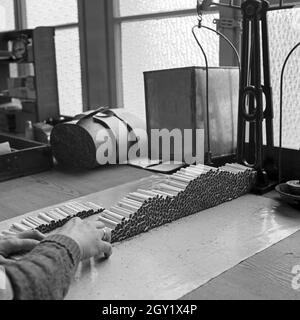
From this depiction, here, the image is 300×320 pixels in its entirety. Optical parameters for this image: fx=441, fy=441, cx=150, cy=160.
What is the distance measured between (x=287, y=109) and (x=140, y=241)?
927mm

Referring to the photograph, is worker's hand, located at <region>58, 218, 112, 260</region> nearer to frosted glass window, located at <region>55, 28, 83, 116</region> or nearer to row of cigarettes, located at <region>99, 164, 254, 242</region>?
row of cigarettes, located at <region>99, 164, 254, 242</region>

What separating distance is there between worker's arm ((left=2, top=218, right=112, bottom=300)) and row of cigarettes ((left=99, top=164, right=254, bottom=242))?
8.1 inches

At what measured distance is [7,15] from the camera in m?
3.61

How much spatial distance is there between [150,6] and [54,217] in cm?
160

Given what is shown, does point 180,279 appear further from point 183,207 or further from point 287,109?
point 287,109

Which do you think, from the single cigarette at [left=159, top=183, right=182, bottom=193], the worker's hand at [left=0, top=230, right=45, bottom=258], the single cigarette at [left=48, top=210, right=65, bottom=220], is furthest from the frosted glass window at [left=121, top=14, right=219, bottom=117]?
the worker's hand at [left=0, top=230, right=45, bottom=258]

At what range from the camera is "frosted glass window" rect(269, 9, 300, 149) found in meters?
1.66

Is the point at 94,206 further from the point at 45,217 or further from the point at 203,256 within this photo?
the point at 203,256

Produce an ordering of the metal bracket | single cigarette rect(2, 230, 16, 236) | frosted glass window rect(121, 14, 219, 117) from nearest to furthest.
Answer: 1. single cigarette rect(2, 230, 16, 236)
2. the metal bracket
3. frosted glass window rect(121, 14, 219, 117)

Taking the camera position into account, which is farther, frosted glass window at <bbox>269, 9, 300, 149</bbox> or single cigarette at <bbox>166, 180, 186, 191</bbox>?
frosted glass window at <bbox>269, 9, 300, 149</bbox>

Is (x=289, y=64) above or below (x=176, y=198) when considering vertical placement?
above

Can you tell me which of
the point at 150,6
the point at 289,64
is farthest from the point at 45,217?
the point at 150,6

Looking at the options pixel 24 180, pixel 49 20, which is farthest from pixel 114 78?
pixel 24 180

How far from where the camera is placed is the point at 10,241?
990 millimetres
